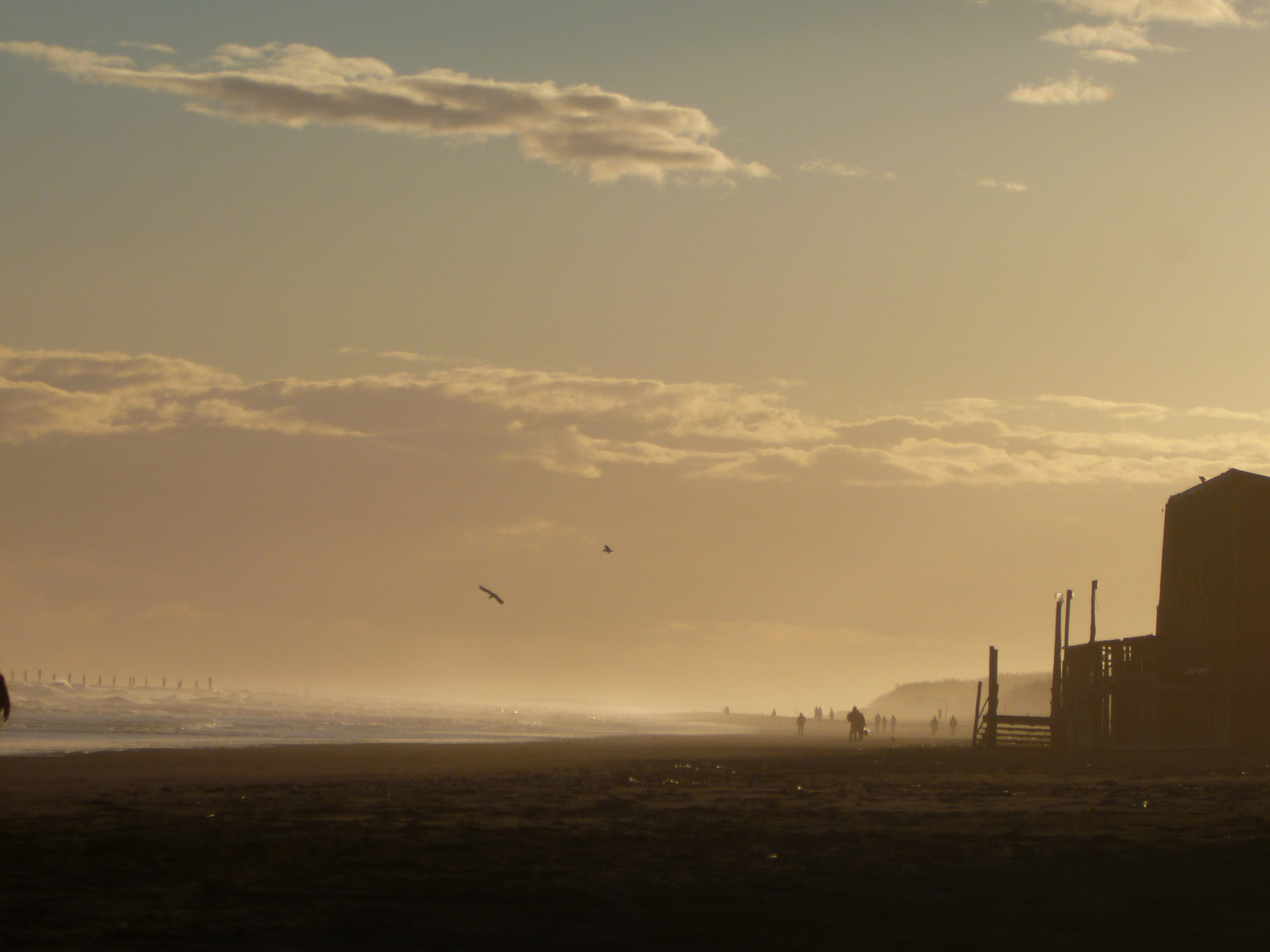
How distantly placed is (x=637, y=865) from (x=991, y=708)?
41.8 metres

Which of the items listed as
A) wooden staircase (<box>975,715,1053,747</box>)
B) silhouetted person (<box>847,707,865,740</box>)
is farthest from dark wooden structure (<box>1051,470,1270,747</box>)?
silhouetted person (<box>847,707,865,740</box>)

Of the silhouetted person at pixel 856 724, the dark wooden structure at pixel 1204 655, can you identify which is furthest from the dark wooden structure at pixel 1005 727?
the silhouetted person at pixel 856 724

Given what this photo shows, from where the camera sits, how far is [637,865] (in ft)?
48.3

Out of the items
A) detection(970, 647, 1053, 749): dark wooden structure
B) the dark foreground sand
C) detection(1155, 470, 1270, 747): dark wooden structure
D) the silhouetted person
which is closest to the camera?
the dark foreground sand

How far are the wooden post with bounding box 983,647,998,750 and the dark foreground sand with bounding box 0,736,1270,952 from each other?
25081 millimetres

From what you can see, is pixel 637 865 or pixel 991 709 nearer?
pixel 637 865

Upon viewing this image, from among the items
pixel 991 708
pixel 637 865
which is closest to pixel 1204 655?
pixel 991 708

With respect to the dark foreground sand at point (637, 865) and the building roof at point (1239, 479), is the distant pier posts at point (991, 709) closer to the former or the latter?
the building roof at point (1239, 479)

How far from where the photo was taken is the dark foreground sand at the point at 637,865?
1109cm

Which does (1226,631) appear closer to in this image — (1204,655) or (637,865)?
(1204,655)

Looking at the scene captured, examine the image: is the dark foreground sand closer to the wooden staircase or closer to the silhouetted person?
the wooden staircase

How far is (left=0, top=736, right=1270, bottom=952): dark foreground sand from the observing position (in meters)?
11.1

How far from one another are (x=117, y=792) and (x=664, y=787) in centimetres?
1018

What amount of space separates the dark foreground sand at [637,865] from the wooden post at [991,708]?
82.3 ft
